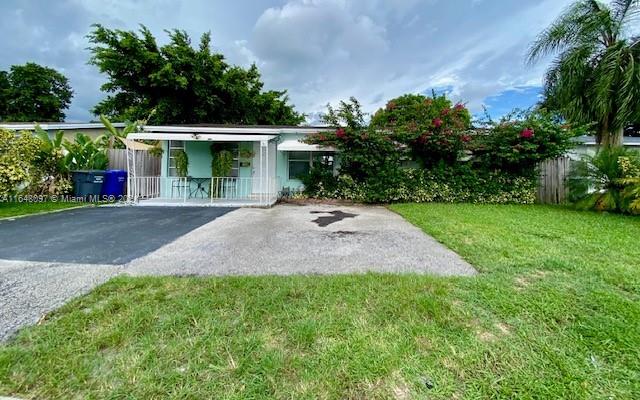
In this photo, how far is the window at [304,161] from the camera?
13984mm

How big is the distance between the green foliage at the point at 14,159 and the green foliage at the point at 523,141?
17.2m

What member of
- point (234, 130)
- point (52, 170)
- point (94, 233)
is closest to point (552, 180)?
point (234, 130)

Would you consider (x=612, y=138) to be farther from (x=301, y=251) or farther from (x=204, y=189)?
(x=204, y=189)

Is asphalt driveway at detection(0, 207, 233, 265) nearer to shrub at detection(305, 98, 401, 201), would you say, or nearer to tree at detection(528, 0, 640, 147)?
shrub at detection(305, 98, 401, 201)

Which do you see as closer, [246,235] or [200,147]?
[246,235]

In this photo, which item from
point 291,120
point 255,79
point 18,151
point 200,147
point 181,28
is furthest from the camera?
point 291,120

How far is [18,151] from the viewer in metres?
9.59

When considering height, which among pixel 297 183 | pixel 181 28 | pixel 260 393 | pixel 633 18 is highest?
pixel 181 28

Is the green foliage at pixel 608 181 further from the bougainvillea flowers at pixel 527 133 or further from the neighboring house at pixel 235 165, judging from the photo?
the neighboring house at pixel 235 165

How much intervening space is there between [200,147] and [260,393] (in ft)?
44.8

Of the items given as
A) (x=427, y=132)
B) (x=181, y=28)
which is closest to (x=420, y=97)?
(x=427, y=132)

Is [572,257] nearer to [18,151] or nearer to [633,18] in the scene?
[633,18]

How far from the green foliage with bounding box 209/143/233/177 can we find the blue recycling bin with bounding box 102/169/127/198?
391 cm

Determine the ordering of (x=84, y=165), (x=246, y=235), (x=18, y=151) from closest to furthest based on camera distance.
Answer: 1. (x=246, y=235)
2. (x=18, y=151)
3. (x=84, y=165)
